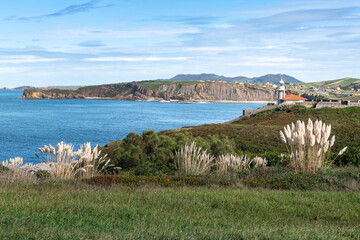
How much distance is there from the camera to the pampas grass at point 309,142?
11102 millimetres

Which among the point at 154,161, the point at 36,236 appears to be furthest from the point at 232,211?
the point at 154,161

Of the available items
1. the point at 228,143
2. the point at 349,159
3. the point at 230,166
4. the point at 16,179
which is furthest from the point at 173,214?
the point at 228,143

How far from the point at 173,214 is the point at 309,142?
6.36m

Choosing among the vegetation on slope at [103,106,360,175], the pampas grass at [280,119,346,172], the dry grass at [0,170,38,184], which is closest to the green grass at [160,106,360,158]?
the vegetation on slope at [103,106,360,175]

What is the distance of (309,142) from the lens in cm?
1134

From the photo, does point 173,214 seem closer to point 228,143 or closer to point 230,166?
point 230,166

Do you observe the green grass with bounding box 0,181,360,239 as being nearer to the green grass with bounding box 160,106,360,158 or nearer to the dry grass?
the dry grass

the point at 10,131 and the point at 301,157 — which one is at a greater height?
the point at 301,157

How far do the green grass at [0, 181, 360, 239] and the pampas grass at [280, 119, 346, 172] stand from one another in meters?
2.34

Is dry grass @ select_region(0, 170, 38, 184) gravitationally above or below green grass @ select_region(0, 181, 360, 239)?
below

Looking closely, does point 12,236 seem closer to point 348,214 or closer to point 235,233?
point 235,233

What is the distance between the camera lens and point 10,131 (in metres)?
64.8

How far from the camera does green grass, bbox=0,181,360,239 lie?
203 inches

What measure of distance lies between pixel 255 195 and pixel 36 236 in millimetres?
Answer: 5356
